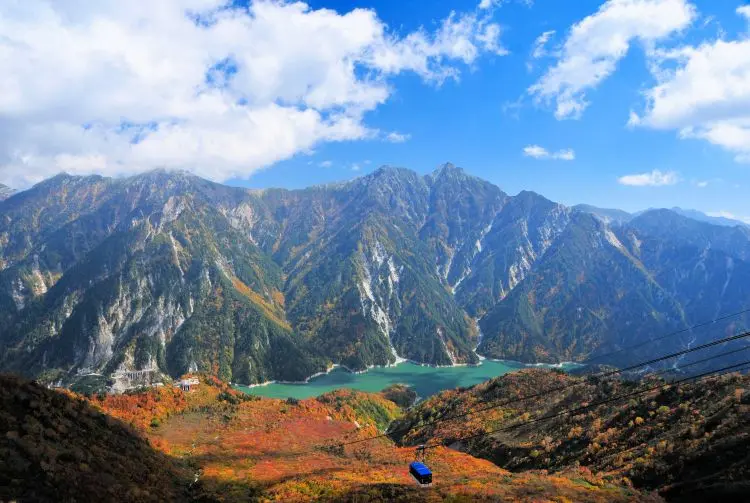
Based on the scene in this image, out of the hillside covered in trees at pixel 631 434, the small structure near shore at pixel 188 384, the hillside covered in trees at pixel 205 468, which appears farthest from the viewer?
the small structure near shore at pixel 188 384

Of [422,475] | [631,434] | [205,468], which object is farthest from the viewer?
[631,434]

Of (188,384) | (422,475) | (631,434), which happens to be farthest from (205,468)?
(188,384)

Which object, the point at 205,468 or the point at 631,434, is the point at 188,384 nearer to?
the point at 205,468

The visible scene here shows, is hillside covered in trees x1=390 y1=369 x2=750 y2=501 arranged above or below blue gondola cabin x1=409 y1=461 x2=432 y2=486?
below

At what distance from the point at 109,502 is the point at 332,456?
56549 millimetres

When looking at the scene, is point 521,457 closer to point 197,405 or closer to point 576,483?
point 576,483

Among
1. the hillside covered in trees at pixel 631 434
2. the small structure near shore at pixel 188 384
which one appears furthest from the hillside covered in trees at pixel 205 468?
the small structure near shore at pixel 188 384

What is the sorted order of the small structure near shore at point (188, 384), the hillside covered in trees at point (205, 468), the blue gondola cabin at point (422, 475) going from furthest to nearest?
the small structure near shore at point (188, 384)
the blue gondola cabin at point (422, 475)
the hillside covered in trees at point (205, 468)

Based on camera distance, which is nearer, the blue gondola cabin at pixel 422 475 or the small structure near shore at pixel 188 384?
the blue gondola cabin at pixel 422 475

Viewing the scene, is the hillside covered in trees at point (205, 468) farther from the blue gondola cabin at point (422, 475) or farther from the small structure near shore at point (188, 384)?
the small structure near shore at point (188, 384)

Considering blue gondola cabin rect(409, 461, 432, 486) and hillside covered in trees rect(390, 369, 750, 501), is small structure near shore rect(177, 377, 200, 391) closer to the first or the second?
hillside covered in trees rect(390, 369, 750, 501)

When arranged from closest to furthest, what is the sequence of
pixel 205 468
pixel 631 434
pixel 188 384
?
1. pixel 205 468
2. pixel 631 434
3. pixel 188 384

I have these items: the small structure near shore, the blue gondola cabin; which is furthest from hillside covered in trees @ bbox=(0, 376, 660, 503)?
the small structure near shore

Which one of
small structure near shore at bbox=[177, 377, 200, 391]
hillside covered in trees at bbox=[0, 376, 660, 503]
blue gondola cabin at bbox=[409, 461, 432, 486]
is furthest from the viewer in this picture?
small structure near shore at bbox=[177, 377, 200, 391]
